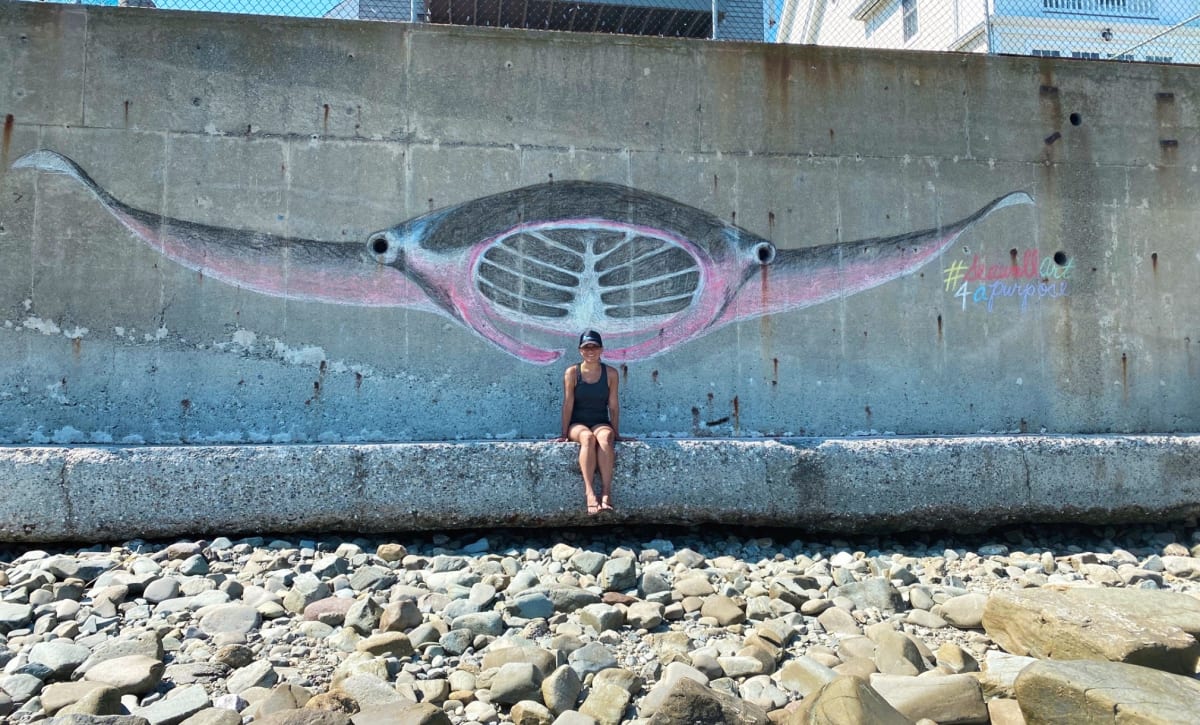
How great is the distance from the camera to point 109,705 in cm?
266

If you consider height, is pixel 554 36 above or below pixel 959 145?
above

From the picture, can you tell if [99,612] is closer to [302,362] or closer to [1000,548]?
[302,362]

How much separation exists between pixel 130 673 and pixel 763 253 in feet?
13.1

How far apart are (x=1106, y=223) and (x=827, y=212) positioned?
6.46 ft

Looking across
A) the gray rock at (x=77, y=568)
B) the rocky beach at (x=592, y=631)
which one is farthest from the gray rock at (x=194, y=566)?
the gray rock at (x=77, y=568)

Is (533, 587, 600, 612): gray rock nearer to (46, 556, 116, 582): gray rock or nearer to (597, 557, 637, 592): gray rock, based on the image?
(597, 557, 637, 592): gray rock

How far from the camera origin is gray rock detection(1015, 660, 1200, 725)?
8.15ft

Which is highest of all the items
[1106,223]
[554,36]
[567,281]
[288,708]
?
[554,36]

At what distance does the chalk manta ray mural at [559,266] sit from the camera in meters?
4.77

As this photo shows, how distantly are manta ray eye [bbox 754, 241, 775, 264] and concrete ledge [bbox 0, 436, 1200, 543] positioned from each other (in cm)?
122

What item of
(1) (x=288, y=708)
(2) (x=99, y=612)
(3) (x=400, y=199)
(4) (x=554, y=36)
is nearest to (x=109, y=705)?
(1) (x=288, y=708)

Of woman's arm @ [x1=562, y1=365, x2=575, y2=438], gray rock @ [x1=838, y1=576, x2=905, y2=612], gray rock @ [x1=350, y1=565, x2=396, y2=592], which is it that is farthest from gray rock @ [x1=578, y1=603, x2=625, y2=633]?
woman's arm @ [x1=562, y1=365, x2=575, y2=438]

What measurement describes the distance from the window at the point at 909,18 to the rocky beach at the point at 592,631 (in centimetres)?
1218

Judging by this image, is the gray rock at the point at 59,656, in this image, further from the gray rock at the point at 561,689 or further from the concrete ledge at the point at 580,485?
the gray rock at the point at 561,689
